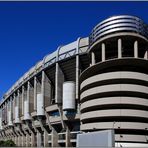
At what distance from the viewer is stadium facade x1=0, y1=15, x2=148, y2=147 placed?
70688 mm

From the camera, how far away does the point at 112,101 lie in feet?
233

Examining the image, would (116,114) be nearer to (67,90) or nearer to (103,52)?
(103,52)

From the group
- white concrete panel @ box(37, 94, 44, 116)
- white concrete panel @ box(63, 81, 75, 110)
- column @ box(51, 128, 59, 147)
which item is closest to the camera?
white concrete panel @ box(63, 81, 75, 110)

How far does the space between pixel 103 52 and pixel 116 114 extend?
1628cm

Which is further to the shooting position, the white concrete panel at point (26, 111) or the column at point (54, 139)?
the white concrete panel at point (26, 111)

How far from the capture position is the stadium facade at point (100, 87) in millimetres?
70688

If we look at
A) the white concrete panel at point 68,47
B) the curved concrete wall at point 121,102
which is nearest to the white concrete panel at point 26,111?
the white concrete panel at point 68,47

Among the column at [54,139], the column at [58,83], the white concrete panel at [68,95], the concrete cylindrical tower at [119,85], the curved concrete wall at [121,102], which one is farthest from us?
the column at [54,139]

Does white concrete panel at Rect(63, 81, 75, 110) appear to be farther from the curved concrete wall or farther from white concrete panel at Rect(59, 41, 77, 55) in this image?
the curved concrete wall

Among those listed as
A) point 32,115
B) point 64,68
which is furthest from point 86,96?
point 32,115

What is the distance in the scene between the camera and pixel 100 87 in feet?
242

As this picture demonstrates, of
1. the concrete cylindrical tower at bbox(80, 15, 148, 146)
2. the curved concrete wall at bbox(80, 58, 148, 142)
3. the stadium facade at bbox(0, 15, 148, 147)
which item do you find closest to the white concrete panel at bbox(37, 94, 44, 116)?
the stadium facade at bbox(0, 15, 148, 147)

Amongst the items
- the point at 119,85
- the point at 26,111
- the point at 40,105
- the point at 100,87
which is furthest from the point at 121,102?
the point at 26,111

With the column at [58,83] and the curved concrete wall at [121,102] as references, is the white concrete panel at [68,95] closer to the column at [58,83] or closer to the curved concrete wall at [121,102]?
the column at [58,83]
